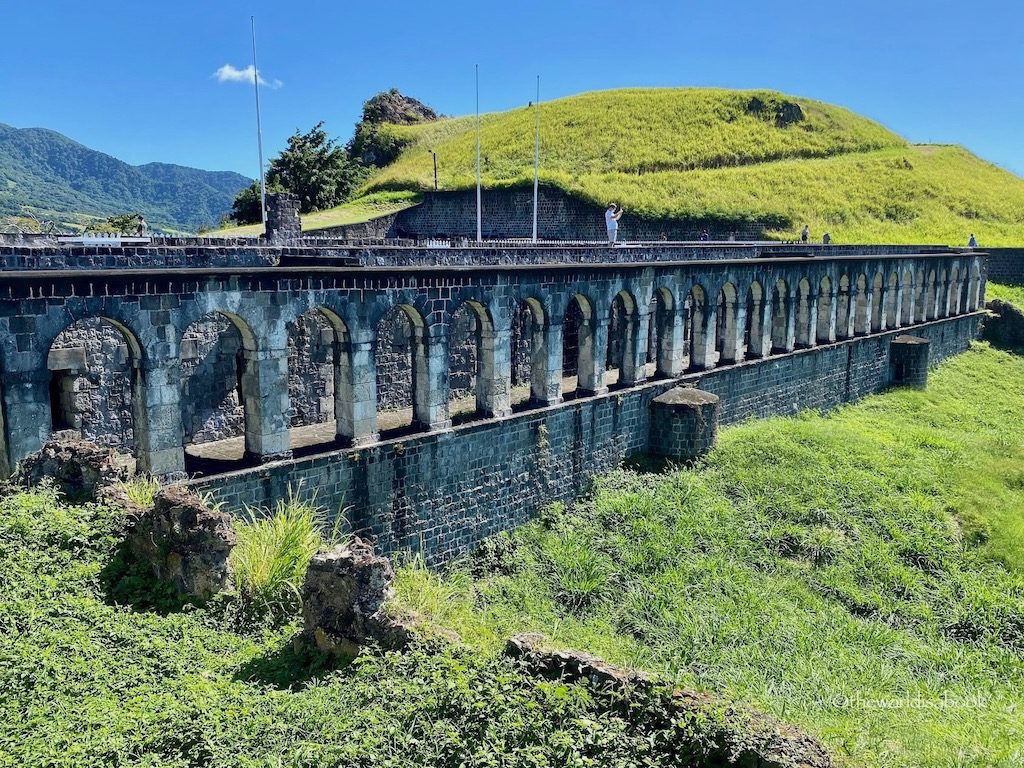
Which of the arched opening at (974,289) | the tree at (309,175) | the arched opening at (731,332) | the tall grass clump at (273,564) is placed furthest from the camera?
the tree at (309,175)

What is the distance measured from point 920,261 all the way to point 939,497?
14.6m

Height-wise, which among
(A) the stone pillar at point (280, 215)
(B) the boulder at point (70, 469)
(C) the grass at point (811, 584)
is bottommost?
(C) the grass at point (811, 584)

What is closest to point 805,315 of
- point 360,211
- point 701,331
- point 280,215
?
point 701,331

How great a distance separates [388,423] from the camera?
11648 millimetres

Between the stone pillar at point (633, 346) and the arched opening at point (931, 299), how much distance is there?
16.9 meters

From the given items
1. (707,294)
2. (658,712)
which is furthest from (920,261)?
(658,712)

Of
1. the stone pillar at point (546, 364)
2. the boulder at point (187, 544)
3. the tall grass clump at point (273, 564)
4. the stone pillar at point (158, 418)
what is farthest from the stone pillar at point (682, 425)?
the boulder at point (187, 544)

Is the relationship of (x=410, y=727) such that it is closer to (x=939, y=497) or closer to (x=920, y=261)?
(x=939, y=497)

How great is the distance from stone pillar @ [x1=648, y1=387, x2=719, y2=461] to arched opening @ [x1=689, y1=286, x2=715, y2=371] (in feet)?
6.07

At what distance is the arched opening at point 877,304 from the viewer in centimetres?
2361

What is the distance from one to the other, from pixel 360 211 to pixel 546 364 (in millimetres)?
24695

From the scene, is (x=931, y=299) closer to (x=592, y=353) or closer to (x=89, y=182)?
(x=592, y=353)

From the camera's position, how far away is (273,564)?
7184 millimetres

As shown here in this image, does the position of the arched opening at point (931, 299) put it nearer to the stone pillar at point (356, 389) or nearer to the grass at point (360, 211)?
the grass at point (360, 211)
